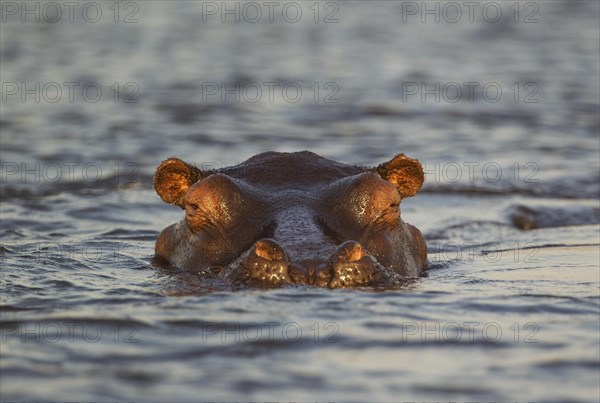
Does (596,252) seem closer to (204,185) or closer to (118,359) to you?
(204,185)

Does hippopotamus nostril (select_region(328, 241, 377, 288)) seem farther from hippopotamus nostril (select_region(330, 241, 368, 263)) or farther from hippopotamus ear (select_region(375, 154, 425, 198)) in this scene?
hippopotamus ear (select_region(375, 154, 425, 198))

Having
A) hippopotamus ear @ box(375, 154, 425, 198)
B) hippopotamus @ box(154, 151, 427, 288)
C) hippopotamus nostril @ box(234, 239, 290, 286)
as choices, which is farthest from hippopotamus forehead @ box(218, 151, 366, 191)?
hippopotamus nostril @ box(234, 239, 290, 286)

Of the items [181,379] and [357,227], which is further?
[357,227]

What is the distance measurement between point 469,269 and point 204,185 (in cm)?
234

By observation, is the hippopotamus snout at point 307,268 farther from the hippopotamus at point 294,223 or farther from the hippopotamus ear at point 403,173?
the hippopotamus ear at point 403,173

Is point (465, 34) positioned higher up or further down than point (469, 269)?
higher up

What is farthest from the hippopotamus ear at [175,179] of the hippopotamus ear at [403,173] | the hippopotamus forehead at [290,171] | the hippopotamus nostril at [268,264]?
the hippopotamus nostril at [268,264]

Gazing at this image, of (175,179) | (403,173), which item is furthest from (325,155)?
(175,179)

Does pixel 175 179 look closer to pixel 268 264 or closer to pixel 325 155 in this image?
pixel 268 264

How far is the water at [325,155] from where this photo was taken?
6488 millimetres

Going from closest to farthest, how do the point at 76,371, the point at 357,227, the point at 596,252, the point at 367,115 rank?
the point at 76,371, the point at 357,227, the point at 596,252, the point at 367,115

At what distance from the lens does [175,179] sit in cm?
965

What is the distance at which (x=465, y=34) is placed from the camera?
28.6 m

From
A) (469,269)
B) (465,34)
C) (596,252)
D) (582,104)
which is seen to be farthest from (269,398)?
(465,34)
